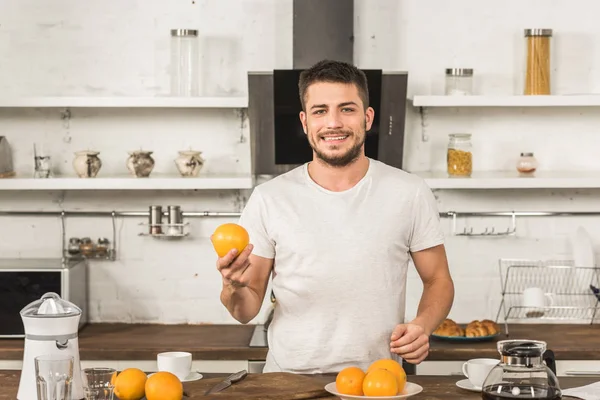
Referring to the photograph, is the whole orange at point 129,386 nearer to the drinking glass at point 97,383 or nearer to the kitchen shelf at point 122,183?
the drinking glass at point 97,383

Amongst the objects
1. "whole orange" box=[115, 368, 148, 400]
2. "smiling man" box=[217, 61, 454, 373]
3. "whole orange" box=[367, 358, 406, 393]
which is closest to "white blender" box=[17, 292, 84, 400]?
"whole orange" box=[115, 368, 148, 400]

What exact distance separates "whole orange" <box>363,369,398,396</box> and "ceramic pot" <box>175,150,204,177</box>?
7.59 feet

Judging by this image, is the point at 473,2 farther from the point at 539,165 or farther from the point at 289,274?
the point at 289,274

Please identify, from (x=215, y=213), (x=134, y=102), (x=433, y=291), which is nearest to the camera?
(x=433, y=291)

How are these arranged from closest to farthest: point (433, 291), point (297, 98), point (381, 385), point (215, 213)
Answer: point (381, 385)
point (433, 291)
point (297, 98)
point (215, 213)

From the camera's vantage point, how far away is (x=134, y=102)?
409 centimetres

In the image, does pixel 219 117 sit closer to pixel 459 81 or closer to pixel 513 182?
pixel 459 81

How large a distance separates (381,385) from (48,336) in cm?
81

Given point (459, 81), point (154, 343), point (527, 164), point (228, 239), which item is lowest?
point (154, 343)

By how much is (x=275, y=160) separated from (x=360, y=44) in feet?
2.46

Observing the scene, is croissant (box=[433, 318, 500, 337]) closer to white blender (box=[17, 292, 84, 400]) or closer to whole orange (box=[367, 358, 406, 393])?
whole orange (box=[367, 358, 406, 393])

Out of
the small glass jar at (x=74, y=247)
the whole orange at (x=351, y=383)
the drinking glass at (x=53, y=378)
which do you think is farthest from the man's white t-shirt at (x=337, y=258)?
the small glass jar at (x=74, y=247)

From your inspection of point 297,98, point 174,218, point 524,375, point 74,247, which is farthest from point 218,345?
point 524,375

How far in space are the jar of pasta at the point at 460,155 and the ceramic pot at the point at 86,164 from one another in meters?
1.64
